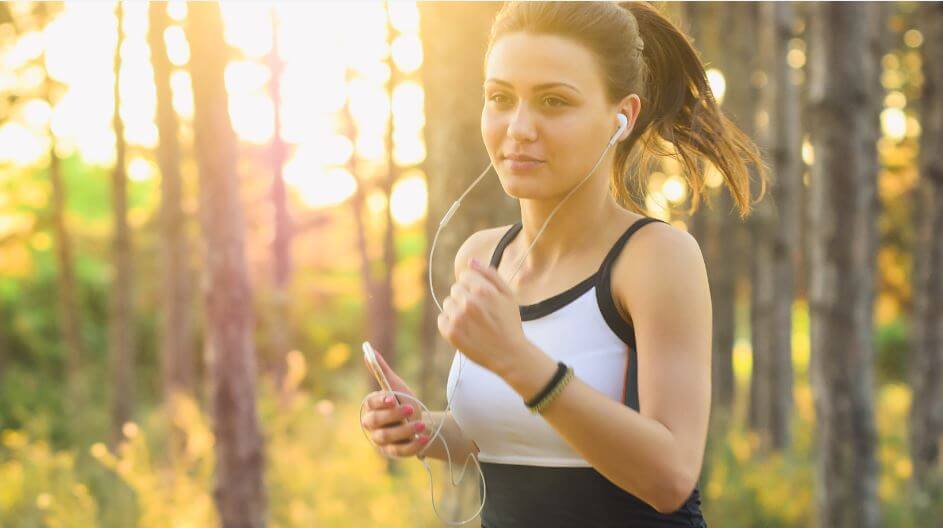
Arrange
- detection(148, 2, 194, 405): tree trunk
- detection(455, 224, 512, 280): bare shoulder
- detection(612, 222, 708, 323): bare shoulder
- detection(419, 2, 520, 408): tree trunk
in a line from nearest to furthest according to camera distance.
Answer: detection(612, 222, 708, 323): bare shoulder, detection(455, 224, 512, 280): bare shoulder, detection(419, 2, 520, 408): tree trunk, detection(148, 2, 194, 405): tree trunk

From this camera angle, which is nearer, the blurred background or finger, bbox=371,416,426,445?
finger, bbox=371,416,426,445

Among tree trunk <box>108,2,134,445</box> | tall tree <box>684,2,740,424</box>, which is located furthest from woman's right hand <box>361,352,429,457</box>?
tree trunk <box>108,2,134,445</box>

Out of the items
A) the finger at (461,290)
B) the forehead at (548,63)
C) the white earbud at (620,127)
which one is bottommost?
the finger at (461,290)

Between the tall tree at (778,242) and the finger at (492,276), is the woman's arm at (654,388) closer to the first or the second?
the finger at (492,276)

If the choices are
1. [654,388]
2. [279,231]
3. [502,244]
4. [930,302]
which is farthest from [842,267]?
[279,231]

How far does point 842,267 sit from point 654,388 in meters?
4.90

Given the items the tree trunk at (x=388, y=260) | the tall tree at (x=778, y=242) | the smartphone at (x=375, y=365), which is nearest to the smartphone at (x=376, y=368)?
the smartphone at (x=375, y=365)

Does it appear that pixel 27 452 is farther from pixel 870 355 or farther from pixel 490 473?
pixel 490 473

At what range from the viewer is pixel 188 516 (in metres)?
6.93

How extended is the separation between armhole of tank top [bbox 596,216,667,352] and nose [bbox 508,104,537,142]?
29cm

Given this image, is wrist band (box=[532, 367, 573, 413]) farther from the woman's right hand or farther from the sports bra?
the woman's right hand

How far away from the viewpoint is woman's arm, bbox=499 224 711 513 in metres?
1.92

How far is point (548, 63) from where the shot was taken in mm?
2211

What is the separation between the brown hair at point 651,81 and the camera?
2258mm
